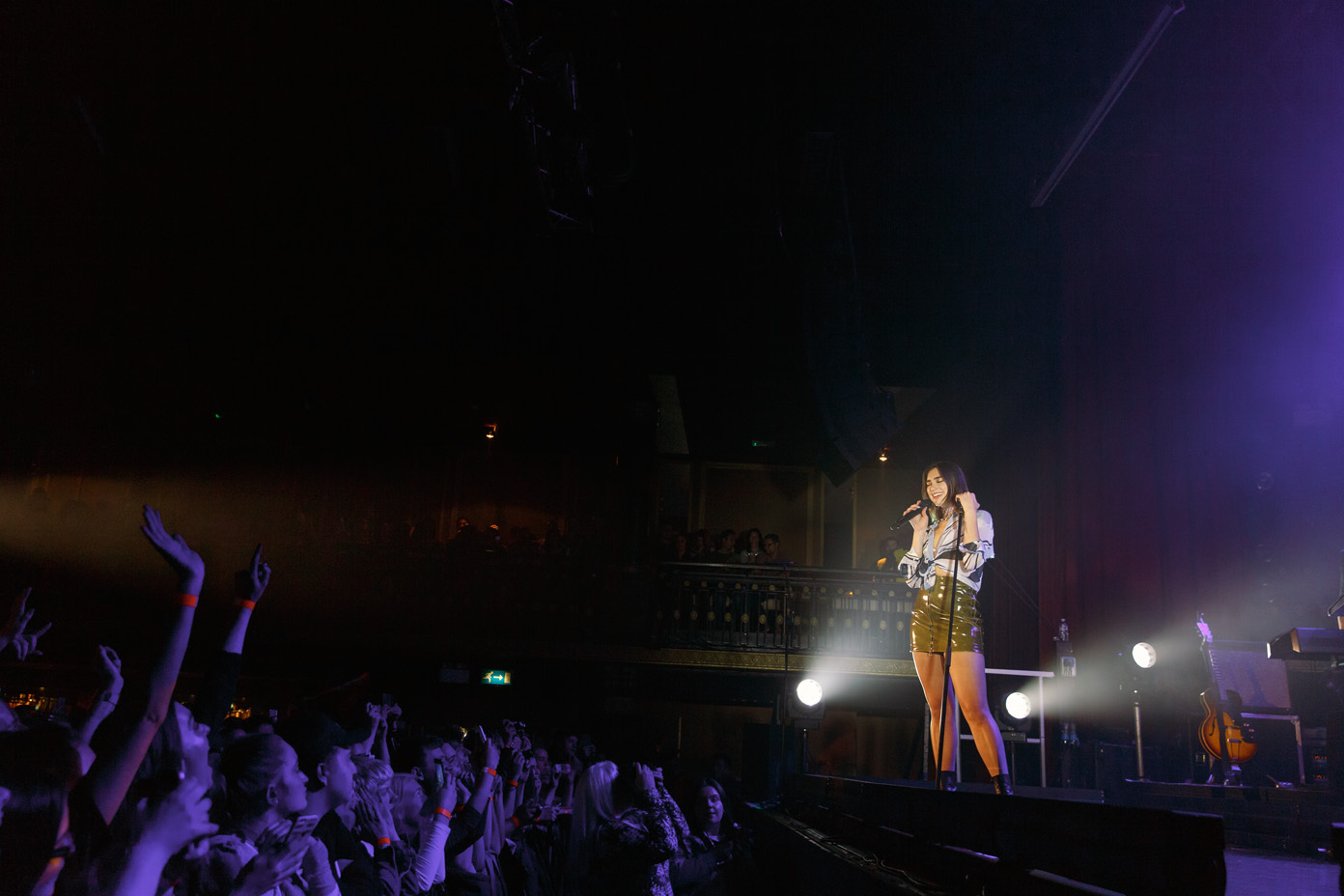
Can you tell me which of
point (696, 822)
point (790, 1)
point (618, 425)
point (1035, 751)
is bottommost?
point (696, 822)

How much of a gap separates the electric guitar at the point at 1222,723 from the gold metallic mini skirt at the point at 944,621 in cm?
227

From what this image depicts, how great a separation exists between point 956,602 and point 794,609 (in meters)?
6.71

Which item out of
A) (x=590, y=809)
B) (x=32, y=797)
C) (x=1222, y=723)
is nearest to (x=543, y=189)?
(x=590, y=809)

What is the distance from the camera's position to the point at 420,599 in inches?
402

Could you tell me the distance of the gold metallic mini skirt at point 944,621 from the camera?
3580 millimetres

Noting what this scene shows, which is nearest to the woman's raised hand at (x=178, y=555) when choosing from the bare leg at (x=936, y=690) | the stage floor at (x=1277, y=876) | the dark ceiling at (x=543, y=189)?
the stage floor at (x=1277, y=876)

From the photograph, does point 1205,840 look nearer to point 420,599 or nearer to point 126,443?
point 420,599

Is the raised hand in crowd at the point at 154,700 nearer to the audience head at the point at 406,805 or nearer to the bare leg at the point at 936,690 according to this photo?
the audience head at the point at 406,805

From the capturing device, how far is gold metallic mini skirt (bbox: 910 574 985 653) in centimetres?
358

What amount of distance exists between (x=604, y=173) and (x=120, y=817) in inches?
229

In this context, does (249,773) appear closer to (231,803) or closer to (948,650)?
(231,803)

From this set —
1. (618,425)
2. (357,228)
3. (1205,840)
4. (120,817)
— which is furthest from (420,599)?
(1205,840)

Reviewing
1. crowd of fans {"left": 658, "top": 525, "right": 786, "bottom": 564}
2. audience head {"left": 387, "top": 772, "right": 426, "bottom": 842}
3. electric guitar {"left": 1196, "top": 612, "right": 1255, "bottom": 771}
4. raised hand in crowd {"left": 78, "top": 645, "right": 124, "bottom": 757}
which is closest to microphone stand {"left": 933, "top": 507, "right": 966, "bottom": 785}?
audience head {"left": 387, "top": 772, "right": 426, "bottom": 842}

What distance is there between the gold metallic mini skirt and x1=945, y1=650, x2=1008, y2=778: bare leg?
0.05 meters
